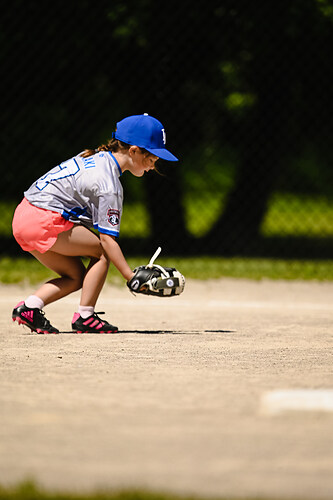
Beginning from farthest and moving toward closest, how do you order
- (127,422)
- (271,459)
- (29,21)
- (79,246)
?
1. (29,21)
2. (79,246)
3. (127,422)
4. (271,459)

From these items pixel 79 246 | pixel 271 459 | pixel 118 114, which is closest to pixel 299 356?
pixel 79 246

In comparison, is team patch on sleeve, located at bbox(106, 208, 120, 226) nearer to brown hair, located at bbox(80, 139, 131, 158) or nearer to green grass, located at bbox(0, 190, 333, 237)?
brown hair, located at bbox(80, 139, 131, 158)

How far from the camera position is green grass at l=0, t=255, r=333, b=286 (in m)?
9.41

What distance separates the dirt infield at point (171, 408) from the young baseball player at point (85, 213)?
21 cm

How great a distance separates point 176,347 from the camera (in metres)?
5.46

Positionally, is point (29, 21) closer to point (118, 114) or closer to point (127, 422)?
point (118, 114)

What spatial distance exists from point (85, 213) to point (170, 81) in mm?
4712

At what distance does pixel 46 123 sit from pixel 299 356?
697 centimetres

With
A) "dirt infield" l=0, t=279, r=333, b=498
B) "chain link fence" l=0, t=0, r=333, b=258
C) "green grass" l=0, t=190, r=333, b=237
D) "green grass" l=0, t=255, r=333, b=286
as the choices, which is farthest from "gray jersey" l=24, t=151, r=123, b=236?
"green grass" l=0, t=190, r=333, b=237

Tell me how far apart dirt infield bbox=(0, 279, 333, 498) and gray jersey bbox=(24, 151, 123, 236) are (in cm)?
72

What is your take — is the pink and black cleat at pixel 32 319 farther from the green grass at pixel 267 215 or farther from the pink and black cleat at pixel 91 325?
the green grass at pixel 267 215

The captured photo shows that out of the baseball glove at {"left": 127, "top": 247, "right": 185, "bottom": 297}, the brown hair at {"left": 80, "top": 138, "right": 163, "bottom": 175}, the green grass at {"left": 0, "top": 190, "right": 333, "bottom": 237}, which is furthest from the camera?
the green grass at {"left": 0, "top": 190, "right": 333, "bottom": 237}

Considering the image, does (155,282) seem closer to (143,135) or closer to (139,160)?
(139,160)

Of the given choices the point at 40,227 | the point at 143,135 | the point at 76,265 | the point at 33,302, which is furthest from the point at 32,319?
the point at 143,135
